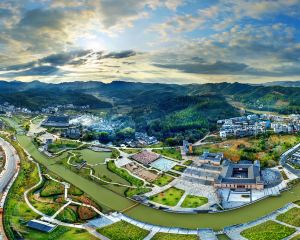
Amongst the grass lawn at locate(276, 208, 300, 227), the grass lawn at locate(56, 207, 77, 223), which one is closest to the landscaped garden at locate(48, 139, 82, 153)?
the grass lawn at locate(56, 207, 77, 223)

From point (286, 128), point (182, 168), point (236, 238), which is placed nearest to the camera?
point (236, 238)

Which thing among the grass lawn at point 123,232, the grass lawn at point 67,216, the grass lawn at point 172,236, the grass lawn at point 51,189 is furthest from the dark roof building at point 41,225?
the grass lawn at point 172,236

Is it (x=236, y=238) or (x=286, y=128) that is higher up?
(x=286, y=128)

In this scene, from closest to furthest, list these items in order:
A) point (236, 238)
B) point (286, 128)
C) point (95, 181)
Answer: point (236, 238) → point (95, 181) → point (286, 128)

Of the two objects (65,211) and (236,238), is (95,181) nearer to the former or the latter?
(65,211)

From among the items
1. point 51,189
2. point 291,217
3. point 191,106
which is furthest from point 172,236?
point 191,106

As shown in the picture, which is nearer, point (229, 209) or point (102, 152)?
point (229, 209)

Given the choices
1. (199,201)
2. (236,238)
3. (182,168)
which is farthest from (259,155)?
(236,238)
